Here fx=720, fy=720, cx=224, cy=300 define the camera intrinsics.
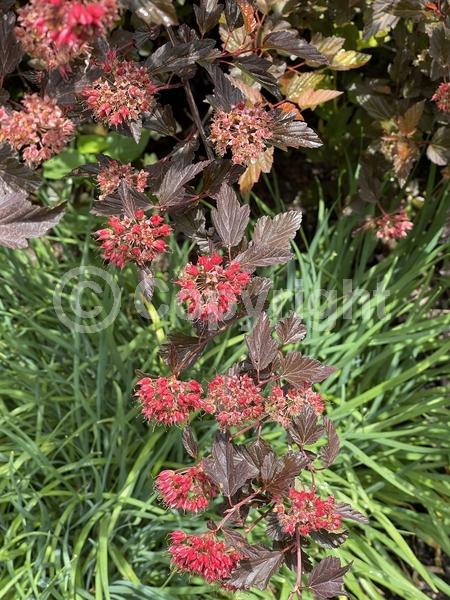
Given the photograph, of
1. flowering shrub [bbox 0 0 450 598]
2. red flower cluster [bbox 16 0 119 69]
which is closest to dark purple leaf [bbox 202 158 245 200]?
flowering shrub [bbox 0 0 450 598]

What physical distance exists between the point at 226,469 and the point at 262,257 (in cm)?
28

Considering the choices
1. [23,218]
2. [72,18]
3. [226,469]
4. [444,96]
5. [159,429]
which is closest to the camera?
[72,18]

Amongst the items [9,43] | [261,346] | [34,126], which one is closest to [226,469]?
[261,346]

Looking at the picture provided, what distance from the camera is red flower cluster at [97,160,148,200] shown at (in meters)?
1.00

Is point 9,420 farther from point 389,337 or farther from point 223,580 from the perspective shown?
point 389,337

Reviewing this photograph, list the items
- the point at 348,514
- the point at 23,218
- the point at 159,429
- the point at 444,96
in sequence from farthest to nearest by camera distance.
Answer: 1. the point at 159,429
2. the point at 444,96
3. the point at 348,514
4. the point at 23,218

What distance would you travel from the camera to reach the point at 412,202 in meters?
1.77

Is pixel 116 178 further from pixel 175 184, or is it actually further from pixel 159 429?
pixel 159 429

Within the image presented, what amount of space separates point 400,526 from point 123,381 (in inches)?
26.8

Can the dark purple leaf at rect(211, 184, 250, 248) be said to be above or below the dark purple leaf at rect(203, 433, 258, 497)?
above

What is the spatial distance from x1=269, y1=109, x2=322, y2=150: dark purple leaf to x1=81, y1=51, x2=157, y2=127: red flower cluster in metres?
0.18

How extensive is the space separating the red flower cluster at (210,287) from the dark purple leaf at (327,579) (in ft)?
1.19

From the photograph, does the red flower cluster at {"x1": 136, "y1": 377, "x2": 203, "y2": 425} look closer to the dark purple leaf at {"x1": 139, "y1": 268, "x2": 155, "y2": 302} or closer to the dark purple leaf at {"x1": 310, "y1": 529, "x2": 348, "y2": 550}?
the dark purple leaf at {"x1": 139, "y1": 268, "x2": 155, "y2": 302}

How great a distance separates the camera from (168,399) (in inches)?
36.6
